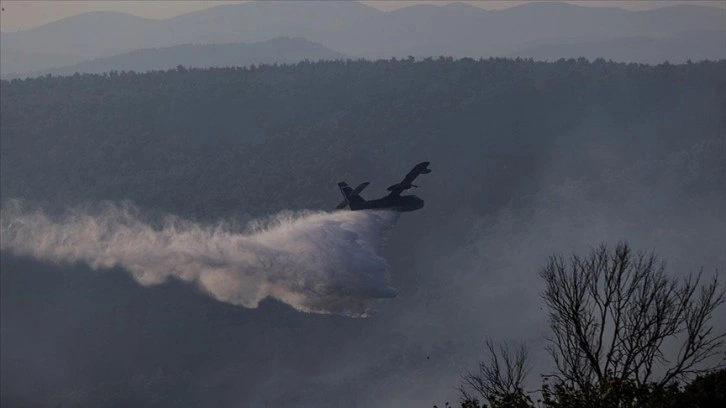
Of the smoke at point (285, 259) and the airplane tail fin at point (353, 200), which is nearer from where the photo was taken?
the smoke at point (285, 259)

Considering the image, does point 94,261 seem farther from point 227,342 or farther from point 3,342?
point 3,342

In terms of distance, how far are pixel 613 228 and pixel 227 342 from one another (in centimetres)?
5914

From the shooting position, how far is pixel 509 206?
581ft

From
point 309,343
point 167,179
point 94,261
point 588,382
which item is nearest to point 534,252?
point 309,343

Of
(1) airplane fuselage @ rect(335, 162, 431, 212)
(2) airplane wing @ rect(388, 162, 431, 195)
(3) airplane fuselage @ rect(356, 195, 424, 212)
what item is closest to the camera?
(2) airplane wing @ rect(388, 162, 431, 195)

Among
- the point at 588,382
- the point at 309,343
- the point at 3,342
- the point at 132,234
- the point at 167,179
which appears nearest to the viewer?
the point at 588,382

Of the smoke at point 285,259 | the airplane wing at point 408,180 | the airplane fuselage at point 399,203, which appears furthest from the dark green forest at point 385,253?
the airplane wing at point 408,180

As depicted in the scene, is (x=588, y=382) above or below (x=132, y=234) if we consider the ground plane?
below

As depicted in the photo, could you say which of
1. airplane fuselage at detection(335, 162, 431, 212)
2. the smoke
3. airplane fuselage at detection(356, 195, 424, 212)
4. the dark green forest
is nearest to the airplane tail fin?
airplane fuselage at detection(335, 162, 431, 212)

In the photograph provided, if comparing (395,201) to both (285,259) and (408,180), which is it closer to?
(408,180)

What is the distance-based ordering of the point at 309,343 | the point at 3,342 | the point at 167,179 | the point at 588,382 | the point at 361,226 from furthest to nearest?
the point at 167,179, the point at 3,342, the point at 309,343, the point at 361,226, the point at 588,382

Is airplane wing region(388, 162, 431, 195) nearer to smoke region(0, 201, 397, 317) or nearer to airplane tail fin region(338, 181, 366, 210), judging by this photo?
smoke region(0, 201, 397, 317)

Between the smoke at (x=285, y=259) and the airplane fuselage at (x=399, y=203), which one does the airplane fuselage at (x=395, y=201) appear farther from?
the smoke at (x=285, y=259)

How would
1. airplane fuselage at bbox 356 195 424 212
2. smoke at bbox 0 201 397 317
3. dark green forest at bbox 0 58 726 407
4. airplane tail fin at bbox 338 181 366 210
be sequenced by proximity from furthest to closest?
dark green forest at bbox 0 58 726 407 < airplane tail fin at bbox 338 181 366 210 < airplane fuselage at bbox 356 195 424 212 < smoke at bbox 0 201 397 317
